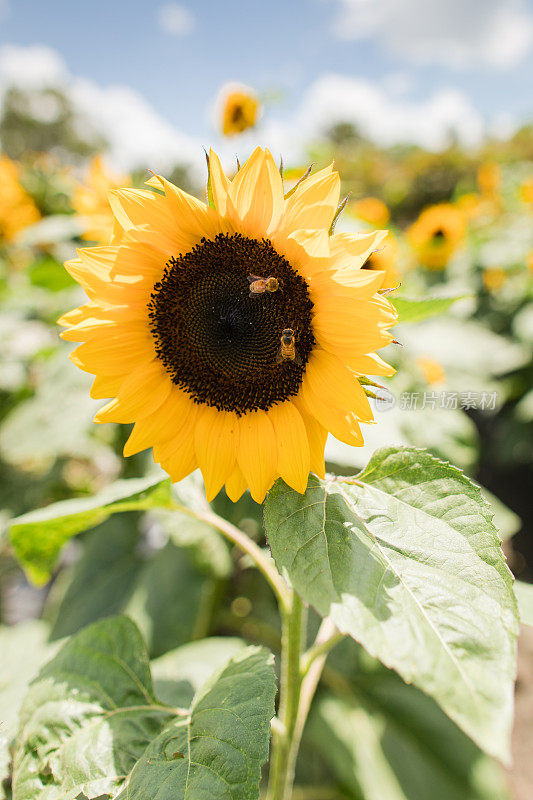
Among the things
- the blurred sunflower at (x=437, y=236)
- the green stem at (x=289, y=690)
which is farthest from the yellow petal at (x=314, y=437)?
the blurred sunflower at (x=437, y=236)

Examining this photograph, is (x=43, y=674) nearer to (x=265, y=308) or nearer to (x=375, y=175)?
(x=265, y=308)

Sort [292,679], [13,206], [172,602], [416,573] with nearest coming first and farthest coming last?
1. [416,573]
2. [292,679]
3. [172,602]
4. [13,206]

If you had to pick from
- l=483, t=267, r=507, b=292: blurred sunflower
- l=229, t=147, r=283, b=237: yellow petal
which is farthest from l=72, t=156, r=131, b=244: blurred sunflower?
l=483, t=267, r=507, b=292: blurred sunflower

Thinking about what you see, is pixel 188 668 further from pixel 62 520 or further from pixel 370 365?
pixel 370 365

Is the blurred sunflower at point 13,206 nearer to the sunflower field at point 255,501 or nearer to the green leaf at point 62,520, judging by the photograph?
the sunflower field at point 255,501

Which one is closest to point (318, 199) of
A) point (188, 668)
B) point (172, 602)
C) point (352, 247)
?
point (352, 247)

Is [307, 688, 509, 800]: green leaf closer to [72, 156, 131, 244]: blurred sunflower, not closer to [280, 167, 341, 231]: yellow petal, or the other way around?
[280, 167, 341, 231]: yellow petal
